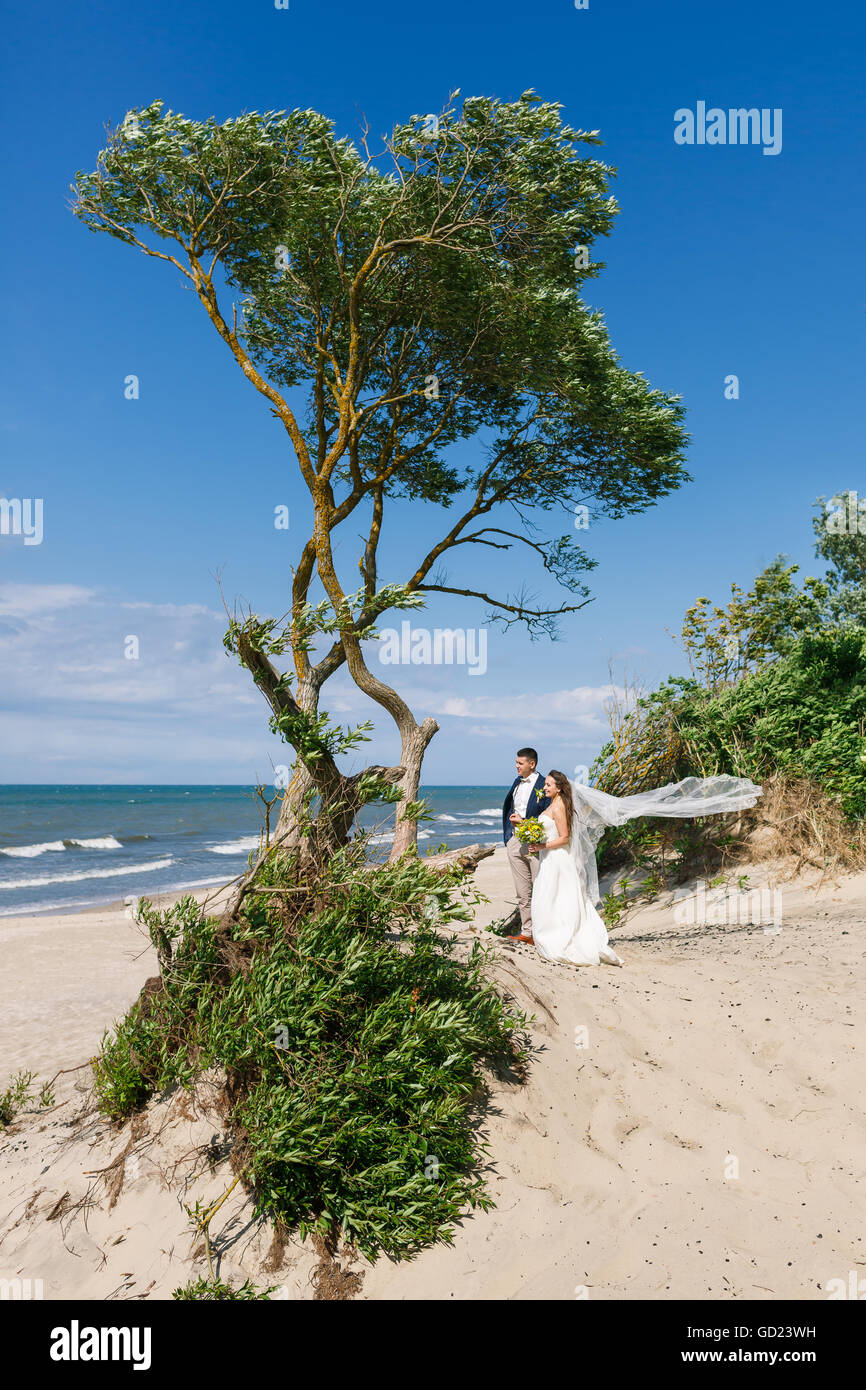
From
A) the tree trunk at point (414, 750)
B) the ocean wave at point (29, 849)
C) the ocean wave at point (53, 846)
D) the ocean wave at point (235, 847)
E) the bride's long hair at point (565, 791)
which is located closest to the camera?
the bride's long hair at point (565, 791)

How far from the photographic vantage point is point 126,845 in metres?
40.6

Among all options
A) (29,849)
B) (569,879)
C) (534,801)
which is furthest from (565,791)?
(29,849)

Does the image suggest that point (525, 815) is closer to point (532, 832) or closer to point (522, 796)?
point (522, 796)

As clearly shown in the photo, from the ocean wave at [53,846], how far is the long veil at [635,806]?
106 ft

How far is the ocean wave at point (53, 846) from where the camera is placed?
35412 mm

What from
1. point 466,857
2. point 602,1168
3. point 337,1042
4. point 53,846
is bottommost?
point 53,846

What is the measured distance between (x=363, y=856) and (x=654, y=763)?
29.7 feet

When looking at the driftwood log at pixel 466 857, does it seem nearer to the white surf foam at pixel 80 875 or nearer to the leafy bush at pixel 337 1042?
the leafy bush at pixel 337 1042

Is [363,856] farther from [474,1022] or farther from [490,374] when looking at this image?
[490,374]

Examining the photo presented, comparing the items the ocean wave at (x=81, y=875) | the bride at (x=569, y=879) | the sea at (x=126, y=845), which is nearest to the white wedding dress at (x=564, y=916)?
the bride at (x=569, y=879)

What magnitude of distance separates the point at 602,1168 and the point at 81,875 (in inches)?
1098

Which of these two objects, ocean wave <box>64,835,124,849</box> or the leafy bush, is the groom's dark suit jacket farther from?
ocean wave <box>64,835,124,849</box>

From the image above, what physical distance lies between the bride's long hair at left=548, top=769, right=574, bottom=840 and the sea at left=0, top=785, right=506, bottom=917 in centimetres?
144

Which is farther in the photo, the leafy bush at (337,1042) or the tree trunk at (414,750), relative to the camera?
the tree trunk at (414,750)
